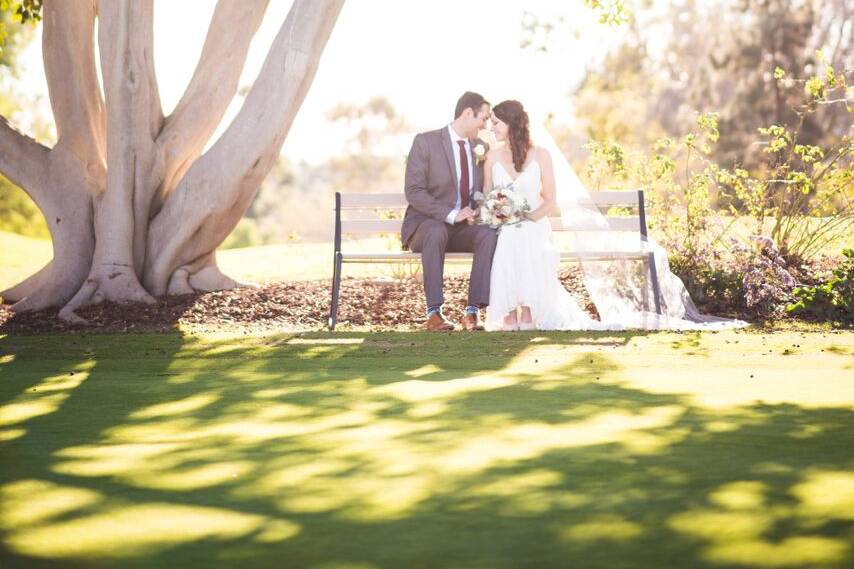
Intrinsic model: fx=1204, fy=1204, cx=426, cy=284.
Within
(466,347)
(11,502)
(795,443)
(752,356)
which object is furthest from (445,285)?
(11,502)

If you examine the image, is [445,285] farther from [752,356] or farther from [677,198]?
[752,356]

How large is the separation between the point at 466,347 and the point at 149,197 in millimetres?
4457

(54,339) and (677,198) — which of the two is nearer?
(54,339)

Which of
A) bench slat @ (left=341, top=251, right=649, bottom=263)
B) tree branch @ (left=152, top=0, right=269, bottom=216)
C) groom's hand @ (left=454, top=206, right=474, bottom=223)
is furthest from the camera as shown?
tree branch @ (left=152, top=0, right=269, bottom=216)

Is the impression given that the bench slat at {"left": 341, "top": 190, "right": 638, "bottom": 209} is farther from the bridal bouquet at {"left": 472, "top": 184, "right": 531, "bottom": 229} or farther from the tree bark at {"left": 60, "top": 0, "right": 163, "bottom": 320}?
the tree bark at {"left": 60, "top": 0, "right": 163, "bottom": 320}

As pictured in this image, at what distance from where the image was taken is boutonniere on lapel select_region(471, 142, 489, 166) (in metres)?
10.6

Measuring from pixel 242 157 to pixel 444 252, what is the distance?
231 centimetres

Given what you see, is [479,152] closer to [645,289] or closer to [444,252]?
[444,252]

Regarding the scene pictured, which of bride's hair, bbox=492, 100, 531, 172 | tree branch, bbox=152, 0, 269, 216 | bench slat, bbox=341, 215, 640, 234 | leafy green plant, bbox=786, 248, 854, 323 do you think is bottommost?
Result: leafy green plant, bbox=786, 248, 854, 323

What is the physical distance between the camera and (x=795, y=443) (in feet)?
16.5

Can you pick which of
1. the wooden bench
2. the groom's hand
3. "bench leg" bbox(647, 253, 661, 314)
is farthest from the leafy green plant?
the groom's hand

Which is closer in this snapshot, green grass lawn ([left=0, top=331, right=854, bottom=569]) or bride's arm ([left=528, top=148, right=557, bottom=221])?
green grass lawn ([left=0, top=331, right=854, bottom=569])

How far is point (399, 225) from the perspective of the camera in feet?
37.5

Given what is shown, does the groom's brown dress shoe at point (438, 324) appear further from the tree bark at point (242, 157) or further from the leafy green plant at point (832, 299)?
the leafy green plant at point (832, 299)
